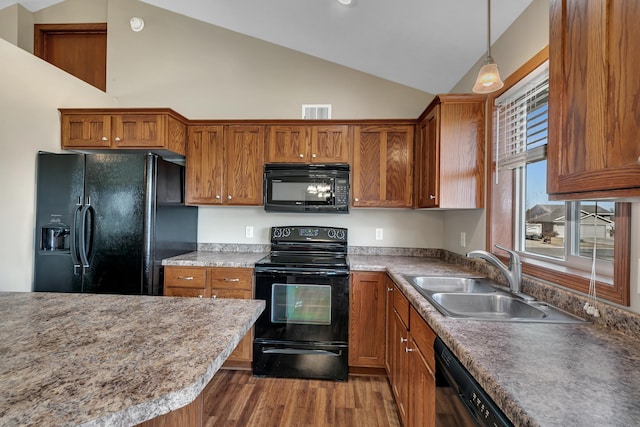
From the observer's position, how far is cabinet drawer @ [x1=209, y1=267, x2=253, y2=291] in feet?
8.07

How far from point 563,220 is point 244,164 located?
239cm

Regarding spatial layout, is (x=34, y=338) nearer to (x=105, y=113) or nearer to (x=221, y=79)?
(x=105, y=113)

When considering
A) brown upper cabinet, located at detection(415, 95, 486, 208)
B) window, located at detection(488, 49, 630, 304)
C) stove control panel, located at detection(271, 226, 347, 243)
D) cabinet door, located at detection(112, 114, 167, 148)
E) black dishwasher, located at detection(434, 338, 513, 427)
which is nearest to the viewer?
black dishwasher, located at detection(434, 338, 513, 427)

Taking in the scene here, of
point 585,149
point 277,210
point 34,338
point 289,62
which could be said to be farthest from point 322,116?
point 34,338

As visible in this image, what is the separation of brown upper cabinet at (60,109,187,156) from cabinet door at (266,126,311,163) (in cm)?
89

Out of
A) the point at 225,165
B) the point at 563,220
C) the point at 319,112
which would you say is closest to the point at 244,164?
the point at 225,165

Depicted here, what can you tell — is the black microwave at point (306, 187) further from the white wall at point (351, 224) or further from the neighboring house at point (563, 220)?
the neighboring house at point (563, 220)

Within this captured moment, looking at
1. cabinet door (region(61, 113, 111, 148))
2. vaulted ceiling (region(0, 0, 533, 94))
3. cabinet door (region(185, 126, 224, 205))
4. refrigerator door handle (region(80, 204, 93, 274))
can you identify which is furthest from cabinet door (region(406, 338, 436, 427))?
cabinet door (region(61, 113, 111, 148))

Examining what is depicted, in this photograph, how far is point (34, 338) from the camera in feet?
2.93

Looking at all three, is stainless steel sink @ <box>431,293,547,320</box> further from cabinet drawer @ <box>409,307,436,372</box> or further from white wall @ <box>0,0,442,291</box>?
white wall @ <box>0,0,442,291</box>

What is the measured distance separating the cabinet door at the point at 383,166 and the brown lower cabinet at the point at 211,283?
4.00 feet

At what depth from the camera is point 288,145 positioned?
108 inches

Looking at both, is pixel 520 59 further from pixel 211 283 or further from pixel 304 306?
pixel 211 283

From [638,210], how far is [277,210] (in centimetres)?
225
